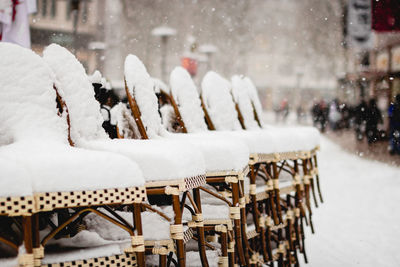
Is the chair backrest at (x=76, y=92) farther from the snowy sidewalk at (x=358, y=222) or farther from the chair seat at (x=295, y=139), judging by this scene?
the snowy sidewalk at (x=358, y=222)

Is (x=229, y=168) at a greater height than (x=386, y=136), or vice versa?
(x=229, y=168)

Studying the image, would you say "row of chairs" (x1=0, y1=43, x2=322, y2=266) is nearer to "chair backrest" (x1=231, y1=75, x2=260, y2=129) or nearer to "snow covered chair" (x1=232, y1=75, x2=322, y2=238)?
"snow covered chair" (x1=232, y1=75, x2=322, y2=238)

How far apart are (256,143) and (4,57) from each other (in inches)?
80.4

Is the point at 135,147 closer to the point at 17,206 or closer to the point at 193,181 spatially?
the point at 193,181

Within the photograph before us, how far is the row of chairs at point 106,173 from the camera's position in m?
2.03

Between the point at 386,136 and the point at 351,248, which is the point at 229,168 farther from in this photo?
the point at 386,136

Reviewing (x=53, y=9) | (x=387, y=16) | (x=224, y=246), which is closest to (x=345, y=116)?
(x=387, y=16)

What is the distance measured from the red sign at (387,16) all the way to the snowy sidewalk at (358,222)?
271cm

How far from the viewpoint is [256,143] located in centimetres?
402

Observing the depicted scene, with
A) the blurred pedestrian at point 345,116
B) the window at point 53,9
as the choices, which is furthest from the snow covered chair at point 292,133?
the window at point 53,9

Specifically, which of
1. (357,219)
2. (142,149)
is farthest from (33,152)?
(357,219)

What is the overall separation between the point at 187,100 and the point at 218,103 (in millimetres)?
690

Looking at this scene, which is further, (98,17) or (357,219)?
(98,17)

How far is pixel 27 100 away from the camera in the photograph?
8.88ft
